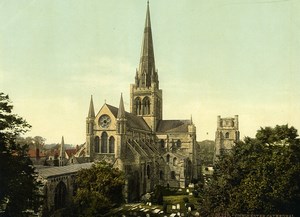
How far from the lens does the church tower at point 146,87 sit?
7119 cm

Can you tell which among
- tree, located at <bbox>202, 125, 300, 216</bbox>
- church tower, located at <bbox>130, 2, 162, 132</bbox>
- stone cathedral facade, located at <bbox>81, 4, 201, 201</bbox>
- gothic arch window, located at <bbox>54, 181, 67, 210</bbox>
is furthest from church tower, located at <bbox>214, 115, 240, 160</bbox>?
gothic arch window, located at <bbox>54, 181, 67, 210</bbox>

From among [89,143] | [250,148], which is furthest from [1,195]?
[89,143]

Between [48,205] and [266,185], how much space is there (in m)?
23.1

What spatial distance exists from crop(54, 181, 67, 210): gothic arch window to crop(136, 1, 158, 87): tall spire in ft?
124

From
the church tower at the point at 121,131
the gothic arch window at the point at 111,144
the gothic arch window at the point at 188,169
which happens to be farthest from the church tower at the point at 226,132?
the church tower at the point at 121,131

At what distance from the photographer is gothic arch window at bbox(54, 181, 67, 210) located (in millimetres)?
36312

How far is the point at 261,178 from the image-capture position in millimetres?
30578

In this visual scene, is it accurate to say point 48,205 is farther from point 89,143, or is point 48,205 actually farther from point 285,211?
point 285,211

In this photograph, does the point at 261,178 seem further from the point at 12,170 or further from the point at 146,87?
the point at 146,87

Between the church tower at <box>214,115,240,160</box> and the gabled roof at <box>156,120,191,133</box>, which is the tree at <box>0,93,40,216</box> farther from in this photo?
the church tower at <box>214,115,240,160</box>

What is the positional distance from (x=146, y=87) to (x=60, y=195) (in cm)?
3858

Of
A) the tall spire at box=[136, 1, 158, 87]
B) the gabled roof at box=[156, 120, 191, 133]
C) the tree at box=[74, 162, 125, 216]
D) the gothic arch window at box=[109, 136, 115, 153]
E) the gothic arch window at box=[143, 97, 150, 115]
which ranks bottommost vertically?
the tree at box=[74, 162, 125, 216]

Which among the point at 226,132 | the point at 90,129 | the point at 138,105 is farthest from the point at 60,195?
the point at 226,132

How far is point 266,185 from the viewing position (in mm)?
29656
